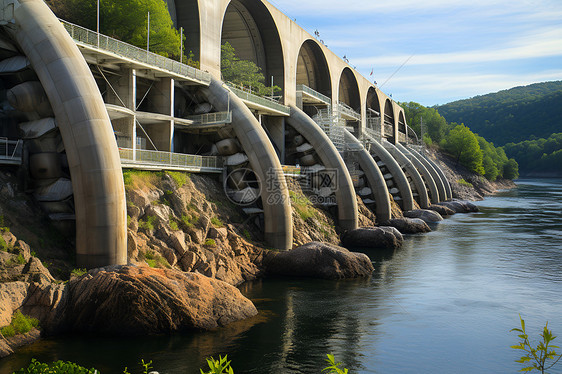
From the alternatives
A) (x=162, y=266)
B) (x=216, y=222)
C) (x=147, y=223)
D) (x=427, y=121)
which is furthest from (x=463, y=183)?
(x=162, y=266)

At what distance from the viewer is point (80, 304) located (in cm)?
1561

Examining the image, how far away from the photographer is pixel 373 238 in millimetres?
35281

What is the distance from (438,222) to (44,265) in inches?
1759

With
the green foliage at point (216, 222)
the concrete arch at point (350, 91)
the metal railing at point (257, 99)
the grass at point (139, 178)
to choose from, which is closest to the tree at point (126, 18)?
the metal railing at point (257, 99)

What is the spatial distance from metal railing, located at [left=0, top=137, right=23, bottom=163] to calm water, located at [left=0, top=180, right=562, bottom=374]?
7515mm

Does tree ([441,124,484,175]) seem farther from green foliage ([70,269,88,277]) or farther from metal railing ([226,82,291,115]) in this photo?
green foliage ([70,269,88,277])

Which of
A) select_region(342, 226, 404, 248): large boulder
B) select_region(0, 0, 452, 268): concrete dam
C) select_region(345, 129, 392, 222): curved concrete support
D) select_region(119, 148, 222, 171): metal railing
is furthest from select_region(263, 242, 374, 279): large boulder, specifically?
select_region(345, 129, 392, 222): curved concrete support

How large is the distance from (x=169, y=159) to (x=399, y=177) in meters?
37.8

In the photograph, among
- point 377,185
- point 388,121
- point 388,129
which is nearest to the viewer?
point 377,185

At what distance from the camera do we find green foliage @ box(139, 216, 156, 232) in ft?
69.2

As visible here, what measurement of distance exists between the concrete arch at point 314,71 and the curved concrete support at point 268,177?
2714 cm

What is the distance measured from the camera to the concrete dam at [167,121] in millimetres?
17953

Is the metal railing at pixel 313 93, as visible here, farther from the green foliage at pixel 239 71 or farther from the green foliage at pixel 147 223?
the green foliage at pixel 147 223

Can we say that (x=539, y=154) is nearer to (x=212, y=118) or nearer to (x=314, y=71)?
(x=314, y=71)
